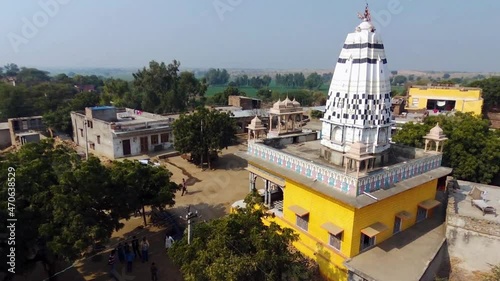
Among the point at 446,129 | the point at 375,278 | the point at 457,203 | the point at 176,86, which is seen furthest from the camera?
the point at 176,86

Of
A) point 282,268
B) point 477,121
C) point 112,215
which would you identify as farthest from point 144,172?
point 477,121

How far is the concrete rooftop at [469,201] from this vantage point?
14.2 metres

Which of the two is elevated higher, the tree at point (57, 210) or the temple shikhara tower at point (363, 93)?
the temple shikhara tower at point (363, 93)

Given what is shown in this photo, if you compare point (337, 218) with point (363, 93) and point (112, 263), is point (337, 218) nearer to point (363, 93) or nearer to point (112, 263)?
point (363, 93)

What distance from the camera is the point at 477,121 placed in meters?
23.8

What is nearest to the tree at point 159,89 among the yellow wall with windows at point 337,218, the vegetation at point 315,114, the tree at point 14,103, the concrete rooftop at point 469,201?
the tree at point 14,103

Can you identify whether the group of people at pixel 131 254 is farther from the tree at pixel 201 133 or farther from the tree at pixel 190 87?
Answer: the tree at pixel 190 87

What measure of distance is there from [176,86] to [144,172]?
38.4 metres

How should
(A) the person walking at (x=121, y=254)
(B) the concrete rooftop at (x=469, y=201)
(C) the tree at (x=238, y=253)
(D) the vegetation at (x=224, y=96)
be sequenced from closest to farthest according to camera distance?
(C) the tree at (x=238, y=253)
(B) the concrete rooftop at (x=469, y=201)
(A) the person walking at (x=121, y=254)
(D) the vegetation at (x=224, y=96)

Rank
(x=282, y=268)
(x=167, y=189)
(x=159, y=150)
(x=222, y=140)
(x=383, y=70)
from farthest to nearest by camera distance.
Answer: (x=159, y=150) < (x=222, y=140) < (x=167, y=189) < (x=383, y=70) < (x=282, y=268)

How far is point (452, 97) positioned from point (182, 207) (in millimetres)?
38793

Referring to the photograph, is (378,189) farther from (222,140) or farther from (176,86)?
(176,86)

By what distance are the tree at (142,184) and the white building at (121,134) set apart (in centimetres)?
1690

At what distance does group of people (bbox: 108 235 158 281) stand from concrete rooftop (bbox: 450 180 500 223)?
46.3 ft
